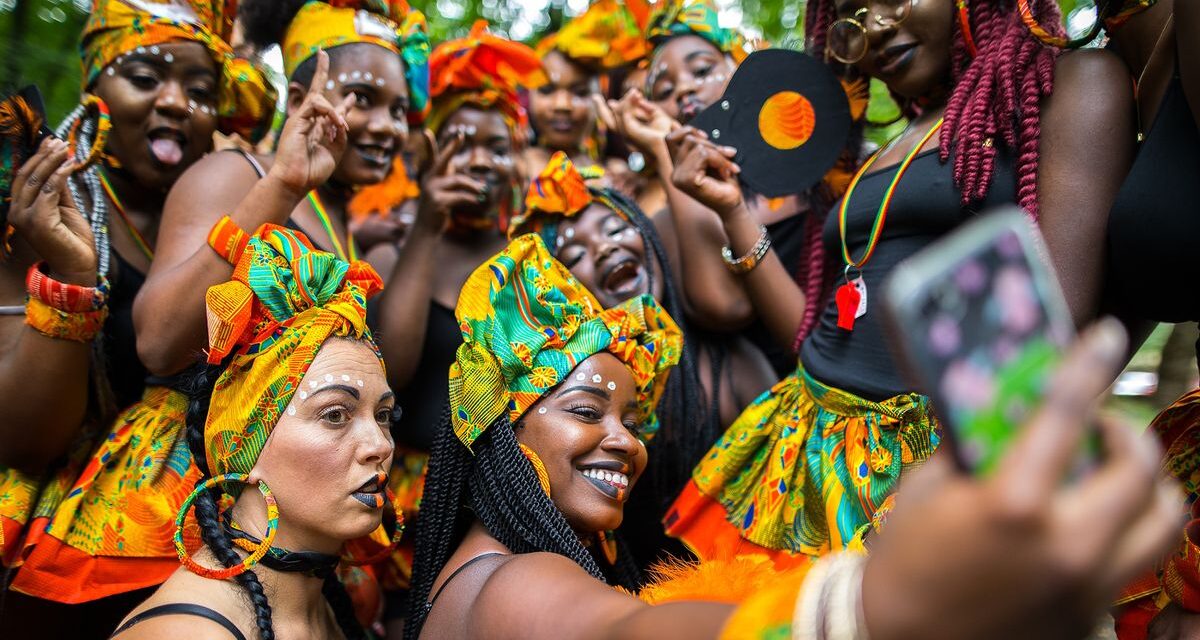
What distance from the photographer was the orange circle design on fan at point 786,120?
3.29 m

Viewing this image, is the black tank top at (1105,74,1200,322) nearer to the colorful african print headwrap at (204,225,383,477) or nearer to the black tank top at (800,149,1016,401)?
the black tank top at (800,149,1016,401)

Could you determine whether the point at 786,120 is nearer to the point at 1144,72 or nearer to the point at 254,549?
the point at 1144,72

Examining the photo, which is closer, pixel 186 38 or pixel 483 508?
pixel 483 508

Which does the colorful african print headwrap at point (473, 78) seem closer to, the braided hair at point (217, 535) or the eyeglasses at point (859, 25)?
the eyeglasses at point (859, 25)

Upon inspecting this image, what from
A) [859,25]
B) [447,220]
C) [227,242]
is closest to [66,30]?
[447,220]

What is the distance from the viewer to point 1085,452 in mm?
922

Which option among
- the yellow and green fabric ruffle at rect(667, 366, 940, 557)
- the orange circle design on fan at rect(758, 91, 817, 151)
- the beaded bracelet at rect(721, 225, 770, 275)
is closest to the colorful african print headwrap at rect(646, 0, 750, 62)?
the orange circle design on fan at rect(758, 91, 817, 151)

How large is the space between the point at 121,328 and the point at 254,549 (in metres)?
1.19

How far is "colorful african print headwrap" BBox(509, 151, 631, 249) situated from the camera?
376 cm

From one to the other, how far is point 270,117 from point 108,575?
1.94m

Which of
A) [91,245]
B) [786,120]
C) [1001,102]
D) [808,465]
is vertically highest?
[1001,102]

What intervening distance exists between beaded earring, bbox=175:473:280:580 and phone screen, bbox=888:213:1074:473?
6.17 ft

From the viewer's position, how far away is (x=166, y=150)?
3.25 m

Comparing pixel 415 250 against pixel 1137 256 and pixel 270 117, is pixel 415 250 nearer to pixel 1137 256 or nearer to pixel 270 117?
pixel 270 117
